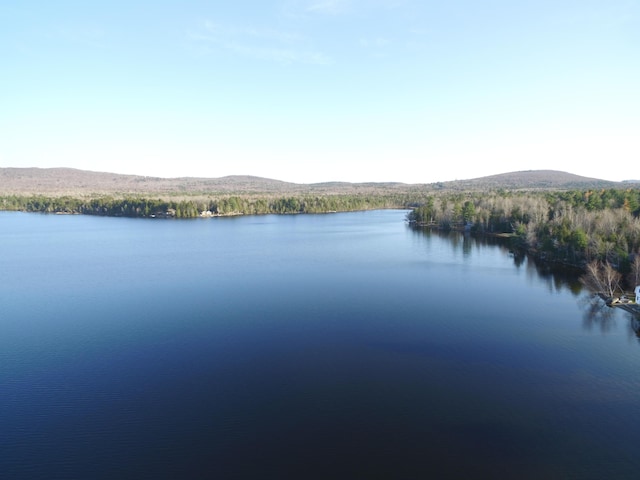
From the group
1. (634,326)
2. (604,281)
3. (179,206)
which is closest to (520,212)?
(604,281)

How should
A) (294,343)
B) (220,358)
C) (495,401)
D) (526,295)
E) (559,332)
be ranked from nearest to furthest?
(495,401), (220,358), (294,343), (559,332), (526,295)

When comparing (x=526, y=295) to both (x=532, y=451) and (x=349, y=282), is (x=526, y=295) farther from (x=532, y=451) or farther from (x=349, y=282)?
(x=532, y=451)

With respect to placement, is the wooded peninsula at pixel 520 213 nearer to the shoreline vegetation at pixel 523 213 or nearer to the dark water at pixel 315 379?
the shoreline vegetation at pixel 523 213

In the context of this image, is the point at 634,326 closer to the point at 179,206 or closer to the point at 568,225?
the point at 568,225

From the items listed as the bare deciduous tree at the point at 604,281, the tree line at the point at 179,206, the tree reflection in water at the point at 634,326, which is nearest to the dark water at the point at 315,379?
the tree reflection in water at the point at 634,326

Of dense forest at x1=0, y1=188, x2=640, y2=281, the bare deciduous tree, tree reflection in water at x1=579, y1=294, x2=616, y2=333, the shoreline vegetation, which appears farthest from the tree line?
tree reflection in water at x1=579, y1=294, x2=616, y2=333

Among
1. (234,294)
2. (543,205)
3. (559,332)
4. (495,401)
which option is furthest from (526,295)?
(543,205)

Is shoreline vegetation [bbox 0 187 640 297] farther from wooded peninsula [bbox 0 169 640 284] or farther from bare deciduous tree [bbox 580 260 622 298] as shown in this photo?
bare deciduous tree [bbox 580 260 622 298]
